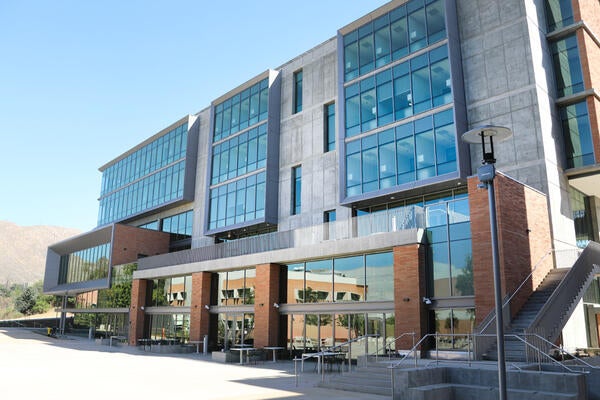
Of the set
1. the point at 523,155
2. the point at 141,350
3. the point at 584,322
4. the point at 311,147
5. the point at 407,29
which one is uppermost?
the point at 407,29

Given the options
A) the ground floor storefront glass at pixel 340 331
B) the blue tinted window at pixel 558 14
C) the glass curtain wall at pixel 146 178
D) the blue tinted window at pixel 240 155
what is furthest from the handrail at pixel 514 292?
the glass curtain wall at pixel 146 178

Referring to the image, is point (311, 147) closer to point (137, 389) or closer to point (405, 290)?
point (405, 290)

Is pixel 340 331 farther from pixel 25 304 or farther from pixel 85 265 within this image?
pixel 25 304

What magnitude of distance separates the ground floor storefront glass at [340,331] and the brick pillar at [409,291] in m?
0.95

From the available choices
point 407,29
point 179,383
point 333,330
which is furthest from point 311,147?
point 179,383

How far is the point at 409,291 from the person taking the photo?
19.5m

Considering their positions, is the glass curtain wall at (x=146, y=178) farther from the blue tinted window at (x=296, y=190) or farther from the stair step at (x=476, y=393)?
the stair step at (x=476, y=393)

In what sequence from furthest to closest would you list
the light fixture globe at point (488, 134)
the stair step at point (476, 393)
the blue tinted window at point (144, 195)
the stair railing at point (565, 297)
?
1. the blue tinted window at point (144, 195)
2. the stair railing at point (565, 297)
3. the stair step at point (476, 393)
4. the light fixture globe at point (488, 134)

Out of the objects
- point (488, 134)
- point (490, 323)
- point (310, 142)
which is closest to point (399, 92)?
point (310, 142)

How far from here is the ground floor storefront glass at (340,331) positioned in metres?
20.9

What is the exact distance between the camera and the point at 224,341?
2980 centimetres

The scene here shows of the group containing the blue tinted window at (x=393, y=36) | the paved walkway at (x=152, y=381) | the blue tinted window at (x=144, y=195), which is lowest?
the paved walkway at (x=152, y=381)

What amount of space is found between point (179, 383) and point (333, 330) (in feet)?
31.2

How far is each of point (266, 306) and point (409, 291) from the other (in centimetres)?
868
